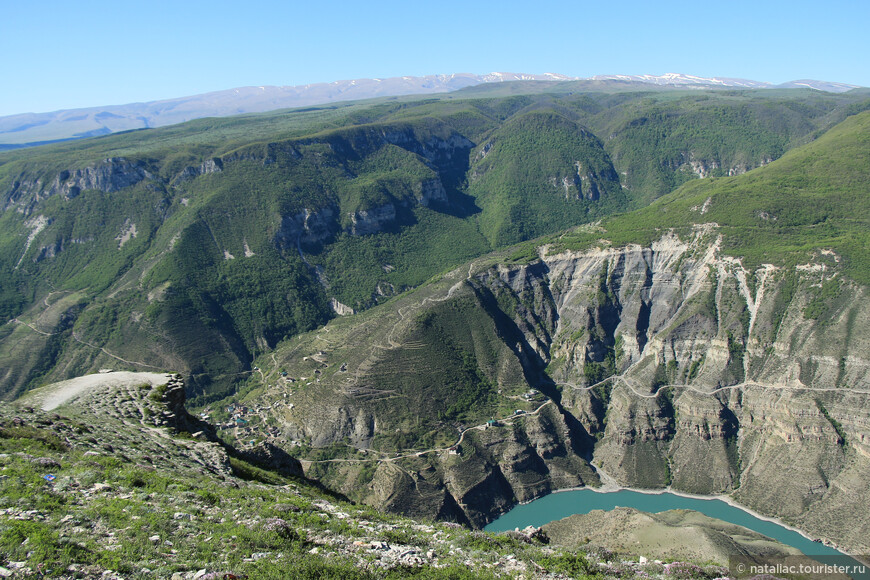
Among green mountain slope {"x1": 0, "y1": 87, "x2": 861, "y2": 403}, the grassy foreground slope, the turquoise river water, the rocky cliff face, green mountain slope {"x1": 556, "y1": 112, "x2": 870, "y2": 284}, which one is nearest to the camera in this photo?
the grassy foreground slope

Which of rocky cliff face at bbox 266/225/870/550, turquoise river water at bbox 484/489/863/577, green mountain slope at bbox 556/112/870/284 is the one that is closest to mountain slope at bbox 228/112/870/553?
rocky cliff face at bbox 266/225/870/550

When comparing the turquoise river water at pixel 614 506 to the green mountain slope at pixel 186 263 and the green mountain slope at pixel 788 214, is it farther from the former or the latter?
the green mountain slope at pixel 186 263

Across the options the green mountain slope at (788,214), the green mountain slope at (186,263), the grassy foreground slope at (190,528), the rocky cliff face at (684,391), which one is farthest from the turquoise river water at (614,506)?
the green mountain slope at (186,263)

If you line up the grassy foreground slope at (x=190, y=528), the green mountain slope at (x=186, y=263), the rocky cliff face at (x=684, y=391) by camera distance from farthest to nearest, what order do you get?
the green mountain slope at (x=186, y=263)
the rocky cliff face at (x=684, y=391)
the grassy foreground slope at (x=190, y=528)

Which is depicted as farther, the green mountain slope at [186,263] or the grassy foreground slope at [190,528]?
the green mountain slope at [186,263]

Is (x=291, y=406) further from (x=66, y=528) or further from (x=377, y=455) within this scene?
(x=66, y=528)

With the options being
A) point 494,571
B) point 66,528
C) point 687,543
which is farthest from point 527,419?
point 66,528

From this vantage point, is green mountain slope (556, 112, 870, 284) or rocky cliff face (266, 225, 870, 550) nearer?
rocky cliff face (266, 225, 870, 550)

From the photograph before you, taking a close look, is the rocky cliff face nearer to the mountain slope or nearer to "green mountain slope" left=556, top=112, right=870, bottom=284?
the mountain slope

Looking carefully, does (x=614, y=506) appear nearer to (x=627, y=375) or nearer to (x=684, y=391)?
(x=684, y=391)
